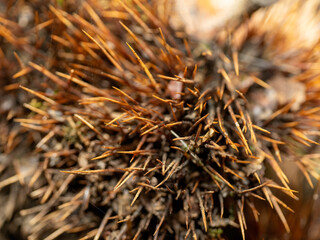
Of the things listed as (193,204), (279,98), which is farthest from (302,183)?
(193,204)

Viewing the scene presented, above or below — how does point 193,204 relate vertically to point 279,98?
below

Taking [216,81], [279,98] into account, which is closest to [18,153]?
[216,81]

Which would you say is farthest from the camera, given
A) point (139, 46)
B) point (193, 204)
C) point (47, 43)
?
point (47, 43)

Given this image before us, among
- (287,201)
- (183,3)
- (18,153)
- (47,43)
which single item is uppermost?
(183,3)

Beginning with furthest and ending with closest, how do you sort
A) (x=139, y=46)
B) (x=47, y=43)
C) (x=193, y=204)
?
(x=47, y=43) < (x=139, y=46) < (x=193, y=204)

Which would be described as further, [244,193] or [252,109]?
[252,109]

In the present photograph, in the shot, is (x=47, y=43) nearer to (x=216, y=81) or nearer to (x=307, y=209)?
(x=216, y=81)
